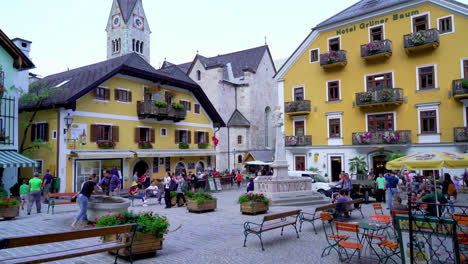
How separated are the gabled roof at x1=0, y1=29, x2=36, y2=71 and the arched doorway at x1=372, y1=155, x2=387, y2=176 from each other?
1007 inches

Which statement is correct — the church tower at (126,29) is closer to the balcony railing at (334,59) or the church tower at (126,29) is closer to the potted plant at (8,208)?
the balcony railing at (334,59)

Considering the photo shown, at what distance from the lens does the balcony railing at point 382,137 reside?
A: 2634 cm

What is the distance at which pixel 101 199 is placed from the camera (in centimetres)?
1196

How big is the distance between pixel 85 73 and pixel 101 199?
16.6m

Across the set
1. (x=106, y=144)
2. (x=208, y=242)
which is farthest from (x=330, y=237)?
(x=106, y=144)

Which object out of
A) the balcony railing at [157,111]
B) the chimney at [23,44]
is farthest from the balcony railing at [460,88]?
the chimney at [23,44]

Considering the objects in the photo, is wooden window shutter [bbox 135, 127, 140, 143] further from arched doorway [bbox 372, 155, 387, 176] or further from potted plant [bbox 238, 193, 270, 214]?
arched doorway [bbox 372, 155, 387, 176]

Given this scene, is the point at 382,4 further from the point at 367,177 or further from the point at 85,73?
the point at 85,73

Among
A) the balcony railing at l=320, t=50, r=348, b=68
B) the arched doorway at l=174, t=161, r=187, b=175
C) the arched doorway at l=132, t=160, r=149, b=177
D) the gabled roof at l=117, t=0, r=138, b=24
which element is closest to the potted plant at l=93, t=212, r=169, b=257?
the arched doorway at l=132, t=160, r=149, b=177

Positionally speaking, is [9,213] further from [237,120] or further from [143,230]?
[237,120]

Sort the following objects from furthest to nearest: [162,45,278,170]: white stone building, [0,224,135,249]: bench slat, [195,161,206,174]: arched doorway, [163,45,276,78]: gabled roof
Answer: [163,45,276,78]: gabled roof
[162,45,278,170]: white stone building
[195,161,206,174]: arched doorway
[0,224,135,249]: bench slat

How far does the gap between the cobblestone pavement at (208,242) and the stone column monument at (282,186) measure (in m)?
3.36

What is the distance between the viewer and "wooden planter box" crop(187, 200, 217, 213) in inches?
564

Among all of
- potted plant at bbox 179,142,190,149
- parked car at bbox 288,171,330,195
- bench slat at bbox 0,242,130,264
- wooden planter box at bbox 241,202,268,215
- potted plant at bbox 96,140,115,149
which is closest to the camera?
bench slat at bbox 0,242,130,264
